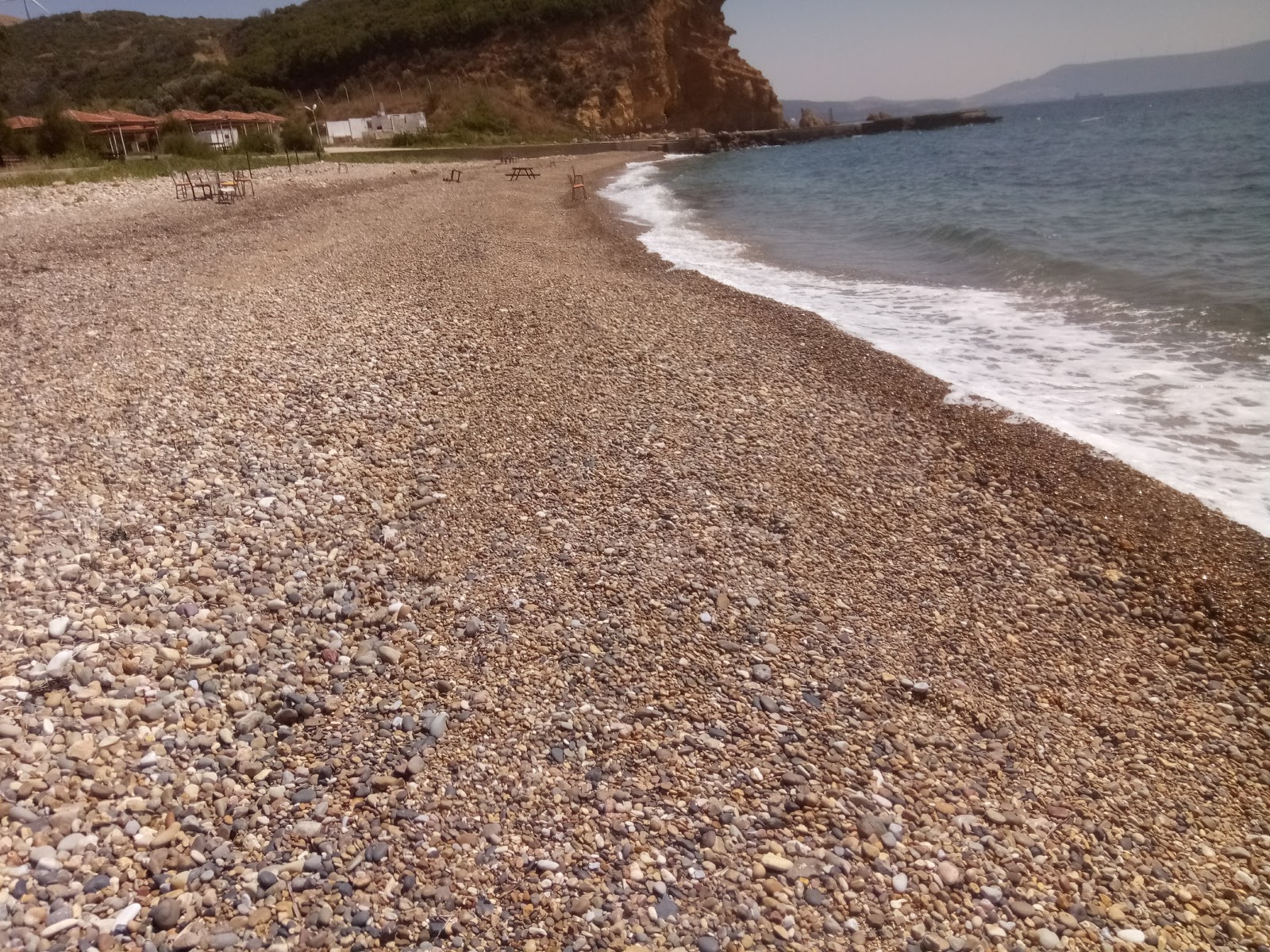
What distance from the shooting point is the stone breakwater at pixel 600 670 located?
289 centimetres

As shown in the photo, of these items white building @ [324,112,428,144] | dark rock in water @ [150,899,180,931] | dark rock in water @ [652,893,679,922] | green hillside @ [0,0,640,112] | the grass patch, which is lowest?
dark rock in water @ [652,893,679,922]

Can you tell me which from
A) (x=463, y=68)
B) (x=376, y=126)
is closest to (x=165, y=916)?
(x=376, y=126)

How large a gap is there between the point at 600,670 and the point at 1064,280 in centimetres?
1122

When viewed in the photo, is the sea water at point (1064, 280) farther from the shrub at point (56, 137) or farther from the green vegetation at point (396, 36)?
the green vegetation at point (396, 36)

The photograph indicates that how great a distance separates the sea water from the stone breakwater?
962mm

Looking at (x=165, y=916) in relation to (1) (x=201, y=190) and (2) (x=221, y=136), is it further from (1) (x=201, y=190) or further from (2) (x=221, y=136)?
(2) (x=221, y=136)

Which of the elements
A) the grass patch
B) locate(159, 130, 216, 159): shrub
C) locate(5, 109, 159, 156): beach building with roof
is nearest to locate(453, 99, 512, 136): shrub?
locate(5, 109, 159, 156): beach building with roof

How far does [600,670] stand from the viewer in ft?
12.9

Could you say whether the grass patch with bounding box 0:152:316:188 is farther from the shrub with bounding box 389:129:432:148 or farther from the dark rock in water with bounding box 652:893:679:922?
the dark rock in water with bounding box 652:893:679:922

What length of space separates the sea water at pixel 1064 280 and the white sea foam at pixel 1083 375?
0.03m

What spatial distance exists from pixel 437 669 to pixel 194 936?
4.97 ft

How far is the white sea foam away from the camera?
602 cm

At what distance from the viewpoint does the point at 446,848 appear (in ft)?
10.00

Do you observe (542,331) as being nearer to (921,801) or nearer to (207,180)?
(921,801)
